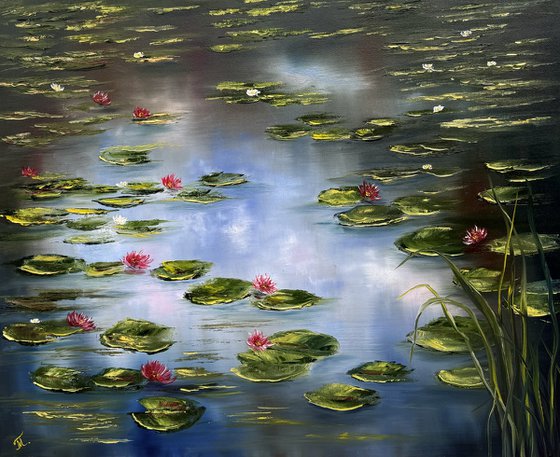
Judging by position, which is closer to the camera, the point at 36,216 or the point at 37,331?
the point at 37,331

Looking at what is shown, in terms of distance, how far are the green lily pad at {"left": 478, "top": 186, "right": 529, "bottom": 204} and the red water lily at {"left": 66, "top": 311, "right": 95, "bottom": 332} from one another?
2.92 feet

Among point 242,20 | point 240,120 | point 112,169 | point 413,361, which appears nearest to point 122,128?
point 112,169

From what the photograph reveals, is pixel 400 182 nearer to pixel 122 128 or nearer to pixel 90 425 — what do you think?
pixel 122 128

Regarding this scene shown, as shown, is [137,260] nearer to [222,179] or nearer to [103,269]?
[103,269]

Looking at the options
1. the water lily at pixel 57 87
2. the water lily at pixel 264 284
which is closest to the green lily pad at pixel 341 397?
the water lily at pixel 264 284

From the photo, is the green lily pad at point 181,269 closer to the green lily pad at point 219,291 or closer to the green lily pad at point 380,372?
the green lily pad at point 219,291

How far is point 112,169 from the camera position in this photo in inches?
73.9

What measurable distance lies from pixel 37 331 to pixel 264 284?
488 millimetres

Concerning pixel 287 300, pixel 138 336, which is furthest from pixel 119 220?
pixel 287 300

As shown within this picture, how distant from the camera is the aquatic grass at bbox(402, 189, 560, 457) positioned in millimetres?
1476

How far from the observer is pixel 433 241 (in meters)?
1.69

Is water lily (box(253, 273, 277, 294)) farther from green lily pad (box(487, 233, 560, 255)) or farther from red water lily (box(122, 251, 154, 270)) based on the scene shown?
green lily pad (box(487, 233, 560, 255))

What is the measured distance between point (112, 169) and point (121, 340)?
460mm

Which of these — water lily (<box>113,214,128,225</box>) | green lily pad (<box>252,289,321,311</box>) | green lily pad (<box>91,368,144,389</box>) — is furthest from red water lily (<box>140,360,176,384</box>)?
water lily (<box>113,214,128,225</box>)
